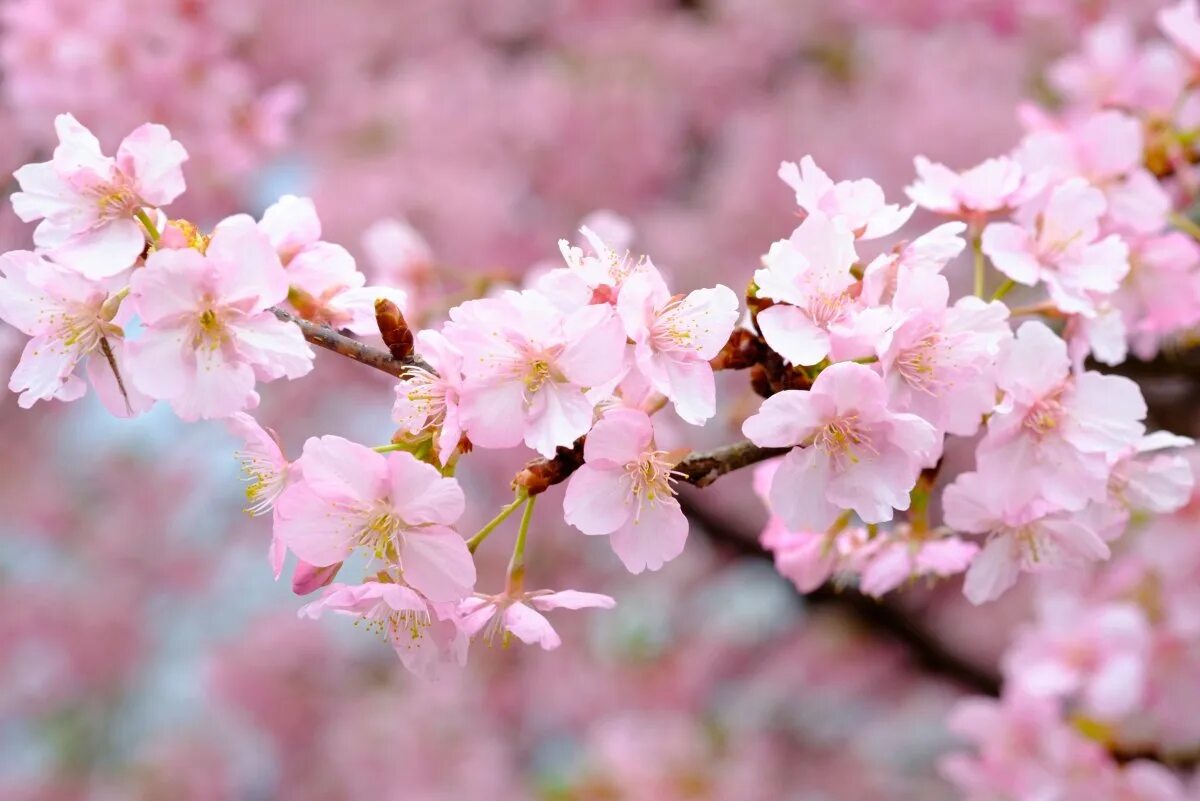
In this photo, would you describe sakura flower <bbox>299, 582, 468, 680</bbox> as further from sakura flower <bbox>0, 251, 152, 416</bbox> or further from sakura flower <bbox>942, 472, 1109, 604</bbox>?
sakura flower <bbox>942, 472, 1109, 604</bbox>

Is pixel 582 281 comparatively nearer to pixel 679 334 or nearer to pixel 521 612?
pixel 679 334

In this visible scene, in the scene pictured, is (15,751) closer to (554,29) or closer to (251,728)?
(251,728)

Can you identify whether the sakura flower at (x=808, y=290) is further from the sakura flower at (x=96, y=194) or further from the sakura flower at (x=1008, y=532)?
the sakura flower at (x=96, y=194)

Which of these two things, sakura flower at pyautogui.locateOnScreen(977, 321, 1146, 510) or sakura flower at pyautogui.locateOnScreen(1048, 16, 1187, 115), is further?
sakura flower at pyautogui.locateOnScreen(1048, 16, 1187, 115)

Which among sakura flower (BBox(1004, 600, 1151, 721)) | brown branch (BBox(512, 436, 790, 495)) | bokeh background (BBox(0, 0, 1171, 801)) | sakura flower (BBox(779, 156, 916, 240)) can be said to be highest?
sakura flower (BBox(779, 156, 916, 240))

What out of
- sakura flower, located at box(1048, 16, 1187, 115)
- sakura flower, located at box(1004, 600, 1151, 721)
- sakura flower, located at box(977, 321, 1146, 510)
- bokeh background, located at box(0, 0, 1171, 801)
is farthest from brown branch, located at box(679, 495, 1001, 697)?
sakura flower, located at box(977, 321, 1146, 510)

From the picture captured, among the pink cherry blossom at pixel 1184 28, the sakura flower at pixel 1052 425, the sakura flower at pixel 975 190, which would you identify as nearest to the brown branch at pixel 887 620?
the pink cherry blossom at pixel 1184 28
